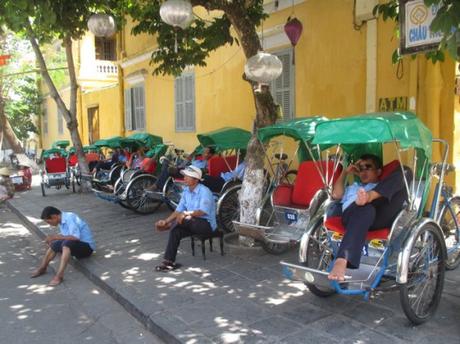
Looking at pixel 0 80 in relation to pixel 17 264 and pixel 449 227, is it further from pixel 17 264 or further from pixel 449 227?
pixel 449 227

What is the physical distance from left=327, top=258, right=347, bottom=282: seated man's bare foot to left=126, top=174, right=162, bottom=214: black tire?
19.6ft

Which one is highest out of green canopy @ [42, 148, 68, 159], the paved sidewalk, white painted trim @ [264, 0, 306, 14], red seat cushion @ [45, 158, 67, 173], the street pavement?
white painted trim @ [264, 0, 306, 14]

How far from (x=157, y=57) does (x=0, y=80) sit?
15.4m

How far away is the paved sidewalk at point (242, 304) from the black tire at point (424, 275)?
0.13 metres

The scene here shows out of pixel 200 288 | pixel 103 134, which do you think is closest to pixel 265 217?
pixel 200 288

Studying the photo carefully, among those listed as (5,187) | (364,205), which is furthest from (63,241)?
(5,187)

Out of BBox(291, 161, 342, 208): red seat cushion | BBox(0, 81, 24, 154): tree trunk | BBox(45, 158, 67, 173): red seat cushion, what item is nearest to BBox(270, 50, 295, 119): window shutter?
BBox(291, 161, 342, 208): red seat cushion

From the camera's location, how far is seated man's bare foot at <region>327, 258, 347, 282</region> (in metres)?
3.77

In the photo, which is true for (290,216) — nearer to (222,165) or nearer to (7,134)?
(222,165)

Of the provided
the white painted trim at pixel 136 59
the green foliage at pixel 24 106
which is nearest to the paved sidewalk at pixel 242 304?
the white painted trim at pixel 136 59

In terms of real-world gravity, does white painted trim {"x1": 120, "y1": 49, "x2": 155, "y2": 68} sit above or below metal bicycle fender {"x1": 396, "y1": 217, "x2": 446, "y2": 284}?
above

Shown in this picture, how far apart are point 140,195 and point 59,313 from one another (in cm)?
480

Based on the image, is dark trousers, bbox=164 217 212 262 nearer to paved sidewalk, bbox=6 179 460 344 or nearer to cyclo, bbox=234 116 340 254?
paved sidewalk, bbox=6 179 460 344

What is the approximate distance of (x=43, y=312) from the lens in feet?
16.0
